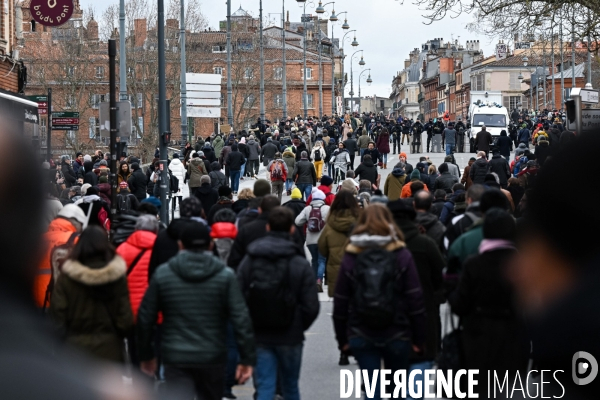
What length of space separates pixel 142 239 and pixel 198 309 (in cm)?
229

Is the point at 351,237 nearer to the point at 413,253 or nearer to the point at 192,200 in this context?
the point at 413,253

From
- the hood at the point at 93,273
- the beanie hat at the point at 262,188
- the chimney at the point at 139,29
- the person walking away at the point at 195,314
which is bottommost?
the person walking away at the point at 195,314

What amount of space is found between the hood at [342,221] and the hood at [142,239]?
277 cm

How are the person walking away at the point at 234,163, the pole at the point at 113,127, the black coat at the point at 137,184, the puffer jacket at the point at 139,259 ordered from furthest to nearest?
1. the person walking away at the point at 234,163
2. the black coat at the point at 137,184
3. the pole at the point at 113,127
4. the puffer jacket at the point at 139,259

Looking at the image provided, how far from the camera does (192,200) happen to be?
382 inches

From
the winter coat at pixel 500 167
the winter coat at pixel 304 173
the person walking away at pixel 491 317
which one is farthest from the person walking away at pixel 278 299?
the winter coat at pixel 304 173

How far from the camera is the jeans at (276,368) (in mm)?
7477

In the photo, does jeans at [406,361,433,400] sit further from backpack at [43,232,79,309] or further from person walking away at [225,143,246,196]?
person walking away at [225,143,246,196]

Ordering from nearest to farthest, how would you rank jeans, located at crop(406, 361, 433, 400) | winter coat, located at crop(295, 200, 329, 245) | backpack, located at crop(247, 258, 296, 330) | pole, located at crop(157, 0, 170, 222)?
1. backpack, located at crop(247, 258, 296, 330)
2. jeans, located at crop(406, 361, 433, 400)
3. winter coat, located at crop(295, 200, 329, 245)
4. pole, located at crop(157, 0, 170, 222)

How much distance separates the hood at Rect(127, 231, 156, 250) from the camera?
895 cm

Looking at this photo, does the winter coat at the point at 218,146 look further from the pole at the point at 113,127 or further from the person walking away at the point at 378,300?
the person walking away at the point at 378,300

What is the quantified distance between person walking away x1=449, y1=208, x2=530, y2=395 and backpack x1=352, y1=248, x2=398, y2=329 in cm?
40

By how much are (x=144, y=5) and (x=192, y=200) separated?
6402 centimetres

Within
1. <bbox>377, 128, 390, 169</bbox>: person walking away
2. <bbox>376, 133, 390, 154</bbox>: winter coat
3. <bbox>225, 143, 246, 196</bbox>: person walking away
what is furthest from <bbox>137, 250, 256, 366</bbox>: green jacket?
<bbox>376, 133, 390, 154</bbox>: winter coat
